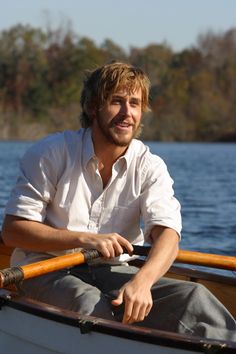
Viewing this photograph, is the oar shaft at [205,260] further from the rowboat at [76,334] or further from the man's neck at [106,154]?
the man's neck at [106,154]

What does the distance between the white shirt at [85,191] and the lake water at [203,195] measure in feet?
21.1

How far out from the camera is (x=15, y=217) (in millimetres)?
5066

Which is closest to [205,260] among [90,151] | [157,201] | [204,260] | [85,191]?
[204,260]

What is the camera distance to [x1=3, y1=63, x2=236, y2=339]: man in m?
4.90

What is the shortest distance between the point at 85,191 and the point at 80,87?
54.6m

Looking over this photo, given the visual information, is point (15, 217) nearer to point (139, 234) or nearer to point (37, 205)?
point (37, 205)

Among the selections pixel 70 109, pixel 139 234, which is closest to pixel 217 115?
pixel 70 109

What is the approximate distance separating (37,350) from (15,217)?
664mm

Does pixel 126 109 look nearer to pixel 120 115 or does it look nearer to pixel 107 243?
pixel 120 115

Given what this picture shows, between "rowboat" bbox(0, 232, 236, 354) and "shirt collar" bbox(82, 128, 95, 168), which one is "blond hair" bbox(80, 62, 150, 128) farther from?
"rowboat" bbox(0, 232, 236, 354)

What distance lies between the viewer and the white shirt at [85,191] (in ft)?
16.6

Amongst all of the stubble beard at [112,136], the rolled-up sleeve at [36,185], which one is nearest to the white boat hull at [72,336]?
the rolled-up sleeve at [36,185]

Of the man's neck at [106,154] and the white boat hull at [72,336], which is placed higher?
the man's neck at [106,154]

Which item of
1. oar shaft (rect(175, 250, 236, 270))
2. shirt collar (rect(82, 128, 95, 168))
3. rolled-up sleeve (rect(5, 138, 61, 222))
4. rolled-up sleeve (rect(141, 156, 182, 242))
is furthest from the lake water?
rolled-up sleeve (rect(5, 138, 61, 222))
